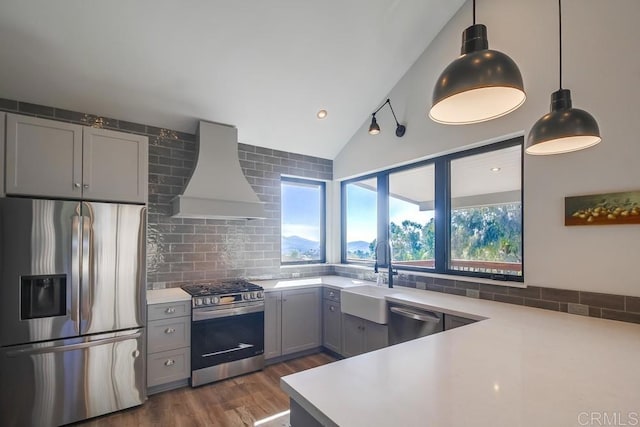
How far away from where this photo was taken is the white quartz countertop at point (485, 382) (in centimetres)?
90

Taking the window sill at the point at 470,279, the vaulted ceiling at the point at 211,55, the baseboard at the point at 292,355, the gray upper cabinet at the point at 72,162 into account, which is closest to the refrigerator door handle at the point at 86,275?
the gray upper cabinet at the point at 72,162

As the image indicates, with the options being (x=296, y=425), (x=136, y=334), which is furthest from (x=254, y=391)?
(x=296, y=425)

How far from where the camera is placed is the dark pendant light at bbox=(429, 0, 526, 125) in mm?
1084

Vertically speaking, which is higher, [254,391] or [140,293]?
[140,293]

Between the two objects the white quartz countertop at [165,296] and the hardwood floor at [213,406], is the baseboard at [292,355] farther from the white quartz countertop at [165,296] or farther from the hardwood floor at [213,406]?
the white quartz countertop at [165,296]

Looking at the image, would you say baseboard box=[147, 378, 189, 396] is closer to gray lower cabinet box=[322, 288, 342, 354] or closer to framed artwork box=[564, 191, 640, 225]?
gray lower cabinet box=[322, 288, 342, 354]

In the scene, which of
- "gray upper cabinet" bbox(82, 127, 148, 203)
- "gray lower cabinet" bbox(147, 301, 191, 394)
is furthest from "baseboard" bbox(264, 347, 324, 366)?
"gray upper cabinet" bbox(82, 127, 148, 203)

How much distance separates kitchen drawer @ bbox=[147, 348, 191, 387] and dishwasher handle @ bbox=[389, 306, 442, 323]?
6.55 feet

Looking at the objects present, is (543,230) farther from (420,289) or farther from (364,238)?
(364,238)

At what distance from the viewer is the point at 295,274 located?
4.25m

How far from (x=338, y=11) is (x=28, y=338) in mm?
3562

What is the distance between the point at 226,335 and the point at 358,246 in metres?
2.10

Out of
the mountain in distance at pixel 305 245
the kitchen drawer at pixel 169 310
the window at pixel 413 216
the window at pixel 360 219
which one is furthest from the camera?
the mountain in distance at pixel 305 245

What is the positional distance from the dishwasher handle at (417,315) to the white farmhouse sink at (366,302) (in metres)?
0.11
